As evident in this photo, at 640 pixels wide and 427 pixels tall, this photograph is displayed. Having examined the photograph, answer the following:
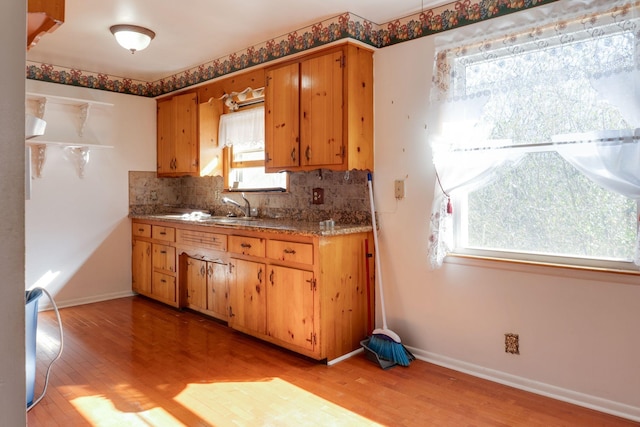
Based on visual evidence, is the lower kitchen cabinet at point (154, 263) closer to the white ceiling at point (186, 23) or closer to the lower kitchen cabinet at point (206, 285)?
the lower kitchen cabinet at point (206, 285)

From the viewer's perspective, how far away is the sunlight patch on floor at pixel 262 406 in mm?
2246

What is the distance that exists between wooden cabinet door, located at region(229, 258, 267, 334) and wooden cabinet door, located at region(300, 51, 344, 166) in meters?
0.95

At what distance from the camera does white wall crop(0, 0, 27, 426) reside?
0.53 m

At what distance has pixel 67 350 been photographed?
128 inches

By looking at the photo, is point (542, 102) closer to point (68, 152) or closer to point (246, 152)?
point (246, 152)

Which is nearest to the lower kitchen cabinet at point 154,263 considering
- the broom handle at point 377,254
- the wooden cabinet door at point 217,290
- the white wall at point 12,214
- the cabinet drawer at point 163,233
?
the cabinet drawer at point 163,233

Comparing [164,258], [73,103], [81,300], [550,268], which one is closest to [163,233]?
[164,258]

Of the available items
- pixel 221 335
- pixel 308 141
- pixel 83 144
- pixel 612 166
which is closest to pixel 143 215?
pixel 83 144

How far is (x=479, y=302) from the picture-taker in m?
2.80

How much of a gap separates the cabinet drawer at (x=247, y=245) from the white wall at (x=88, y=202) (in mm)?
2027

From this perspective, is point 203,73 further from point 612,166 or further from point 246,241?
point 612,166

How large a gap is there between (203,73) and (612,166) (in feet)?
12.1

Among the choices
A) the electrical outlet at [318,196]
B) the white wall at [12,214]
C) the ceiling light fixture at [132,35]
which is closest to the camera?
the white wall at [12,214]

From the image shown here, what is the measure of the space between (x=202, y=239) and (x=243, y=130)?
1.20 metres
